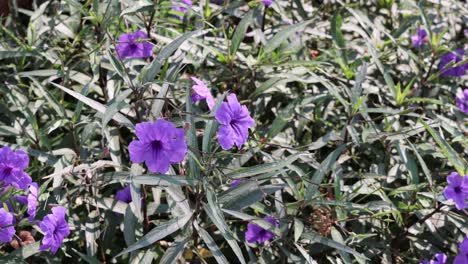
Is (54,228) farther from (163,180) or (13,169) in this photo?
(163,180)

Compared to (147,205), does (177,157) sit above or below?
above

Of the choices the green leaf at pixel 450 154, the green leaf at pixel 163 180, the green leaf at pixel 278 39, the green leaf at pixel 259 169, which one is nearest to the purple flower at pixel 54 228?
the green leaf at pixel 163 180

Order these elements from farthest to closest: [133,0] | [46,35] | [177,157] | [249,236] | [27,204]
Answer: [46,35] < [133,0] < [249,236] < [27,204] < [177,157]

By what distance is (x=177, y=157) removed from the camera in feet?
5.22

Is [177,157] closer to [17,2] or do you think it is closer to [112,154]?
[112,154]

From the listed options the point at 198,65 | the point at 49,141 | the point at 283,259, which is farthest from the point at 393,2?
the point at 49,141

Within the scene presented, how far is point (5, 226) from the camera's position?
1.73 meters

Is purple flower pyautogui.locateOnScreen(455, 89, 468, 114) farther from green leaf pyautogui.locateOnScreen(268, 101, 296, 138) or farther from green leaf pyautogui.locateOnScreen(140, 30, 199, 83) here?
green leaf pyautogui.locateOnScreen(140, 30, 199, 83)

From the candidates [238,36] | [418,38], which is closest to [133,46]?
[238,36]

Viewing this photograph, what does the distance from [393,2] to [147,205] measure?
155 centimetres

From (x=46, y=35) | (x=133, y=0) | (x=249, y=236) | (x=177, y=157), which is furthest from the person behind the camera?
(x=46, y=35)

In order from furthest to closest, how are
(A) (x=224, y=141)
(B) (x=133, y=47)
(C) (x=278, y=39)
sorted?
(C) (x=278, y=39), (B) (x=133, y=47), (A) (x=224, y=141)

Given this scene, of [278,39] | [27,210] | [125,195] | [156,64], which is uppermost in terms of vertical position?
[156,64]

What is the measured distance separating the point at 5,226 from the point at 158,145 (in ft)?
1.64
